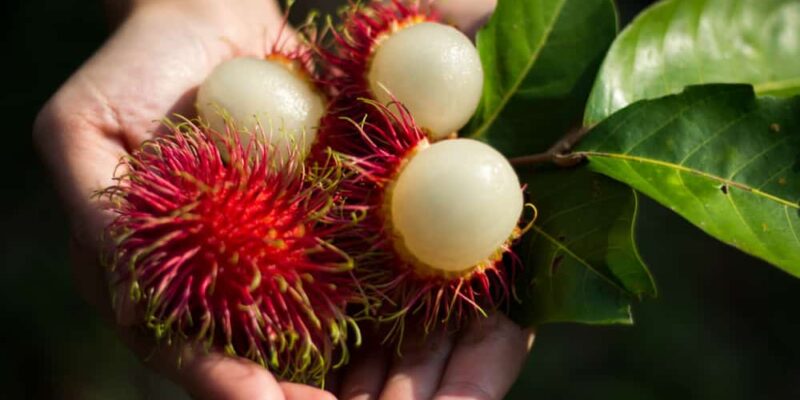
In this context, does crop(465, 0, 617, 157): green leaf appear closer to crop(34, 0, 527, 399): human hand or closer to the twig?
the twig

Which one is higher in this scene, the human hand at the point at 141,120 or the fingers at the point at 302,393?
the human hand at the point at 141,120

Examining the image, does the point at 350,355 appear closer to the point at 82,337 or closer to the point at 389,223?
the point at 389,223

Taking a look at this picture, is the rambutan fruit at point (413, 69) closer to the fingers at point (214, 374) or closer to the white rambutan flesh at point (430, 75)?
the white rambutan flesh at point (430, 75)

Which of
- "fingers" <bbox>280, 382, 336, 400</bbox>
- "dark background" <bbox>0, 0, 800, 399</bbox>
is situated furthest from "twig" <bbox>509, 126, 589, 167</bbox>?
"dark background" <bbox>0, 0, 800, 399</bbox>

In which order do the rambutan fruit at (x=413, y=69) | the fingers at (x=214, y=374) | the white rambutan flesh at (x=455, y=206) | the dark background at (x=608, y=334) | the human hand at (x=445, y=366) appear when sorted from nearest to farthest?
1. the fingers at (x=214, y=374)
2. the white rambutan flesh at (x=455, y=206)
3. the human hand at (x=445, y=366)
4. the rambutan fruit at (x=413, y=69)
5. the dark background at (x=608, y=334)

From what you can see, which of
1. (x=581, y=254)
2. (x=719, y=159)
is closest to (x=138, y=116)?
(x=581, y=254)

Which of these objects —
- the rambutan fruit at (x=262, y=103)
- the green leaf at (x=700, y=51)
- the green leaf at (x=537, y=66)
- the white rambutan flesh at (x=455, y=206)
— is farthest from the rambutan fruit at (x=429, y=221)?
the green leaf at (x=700, y=51)

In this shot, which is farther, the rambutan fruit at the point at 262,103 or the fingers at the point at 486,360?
the rambutan fruit at the point at 262,103
